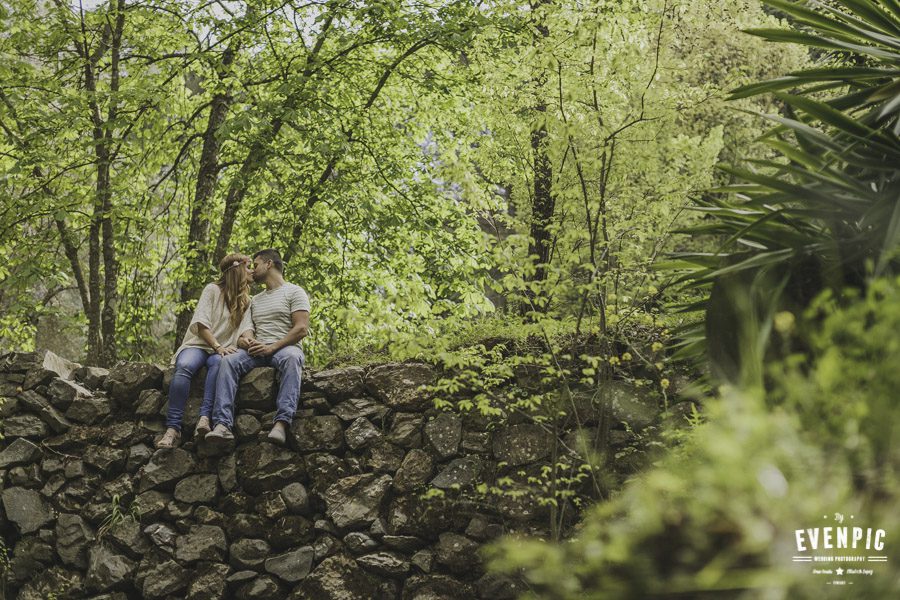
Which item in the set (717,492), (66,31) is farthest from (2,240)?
(717,492)

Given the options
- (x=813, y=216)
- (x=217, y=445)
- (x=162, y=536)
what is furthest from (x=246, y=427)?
(x=813, y=216)

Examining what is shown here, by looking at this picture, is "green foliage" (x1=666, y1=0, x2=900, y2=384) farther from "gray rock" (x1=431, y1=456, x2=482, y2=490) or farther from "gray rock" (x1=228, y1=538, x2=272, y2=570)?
"gray rock" (x1=228, y1=538, x2=272, y2=570)

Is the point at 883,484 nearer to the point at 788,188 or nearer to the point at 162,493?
the point at 788,188

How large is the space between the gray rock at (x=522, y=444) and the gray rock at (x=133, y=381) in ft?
8.38

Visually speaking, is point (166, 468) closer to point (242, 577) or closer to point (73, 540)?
point (73, 540)

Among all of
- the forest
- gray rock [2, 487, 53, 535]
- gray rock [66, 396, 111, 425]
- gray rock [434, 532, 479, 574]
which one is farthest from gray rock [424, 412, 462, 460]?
gray rock [2, 487, 53, 535]

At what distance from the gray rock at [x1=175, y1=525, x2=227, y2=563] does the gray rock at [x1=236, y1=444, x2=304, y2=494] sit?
0.35 meters

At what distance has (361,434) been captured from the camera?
199 inches

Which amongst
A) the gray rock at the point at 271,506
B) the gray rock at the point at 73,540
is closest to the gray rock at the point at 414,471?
the gray rock at the point at 271,506

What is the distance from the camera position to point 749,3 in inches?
360

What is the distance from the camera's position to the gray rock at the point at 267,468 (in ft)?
16.6

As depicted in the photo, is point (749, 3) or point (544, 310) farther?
point (749, 3)

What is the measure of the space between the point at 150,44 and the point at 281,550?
5.52m

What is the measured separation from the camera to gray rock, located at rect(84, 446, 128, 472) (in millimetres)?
5402
